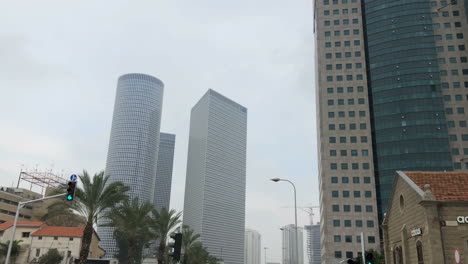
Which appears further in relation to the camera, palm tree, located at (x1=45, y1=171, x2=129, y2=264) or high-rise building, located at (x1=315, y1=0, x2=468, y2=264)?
high-rise building, located at (x1=315, y1=0, x2=468, y2=264)

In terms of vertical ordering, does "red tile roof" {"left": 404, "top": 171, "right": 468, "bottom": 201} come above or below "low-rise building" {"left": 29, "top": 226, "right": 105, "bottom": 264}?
above

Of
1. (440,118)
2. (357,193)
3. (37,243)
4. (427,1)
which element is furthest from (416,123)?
(37,243)

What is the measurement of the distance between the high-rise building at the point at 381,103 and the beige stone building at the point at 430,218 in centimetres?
A: 6889

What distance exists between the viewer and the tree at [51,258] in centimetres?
6128

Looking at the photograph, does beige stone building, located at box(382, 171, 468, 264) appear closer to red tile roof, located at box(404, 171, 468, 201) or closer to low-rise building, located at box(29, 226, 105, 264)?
red tile roof, located at box(404, 171, 468, 201)

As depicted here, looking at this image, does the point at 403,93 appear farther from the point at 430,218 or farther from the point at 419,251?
the point at 430,218

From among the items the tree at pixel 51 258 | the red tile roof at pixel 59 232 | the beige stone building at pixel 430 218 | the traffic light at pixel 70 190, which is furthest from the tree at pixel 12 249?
the beige stone building at pixel 430 218

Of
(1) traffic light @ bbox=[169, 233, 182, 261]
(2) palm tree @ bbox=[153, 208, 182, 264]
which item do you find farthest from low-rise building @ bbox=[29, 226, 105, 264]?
(1) traffic light @ bbox=[169, 233, 182, 261]

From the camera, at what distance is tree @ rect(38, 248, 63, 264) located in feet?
201

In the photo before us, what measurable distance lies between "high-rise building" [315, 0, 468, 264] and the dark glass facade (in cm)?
25

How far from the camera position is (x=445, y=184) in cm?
2786

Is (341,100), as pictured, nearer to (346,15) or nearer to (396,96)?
(396,96)

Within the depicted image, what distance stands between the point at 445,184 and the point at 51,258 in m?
57.3

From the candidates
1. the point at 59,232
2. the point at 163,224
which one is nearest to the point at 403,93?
the point at 163,224
